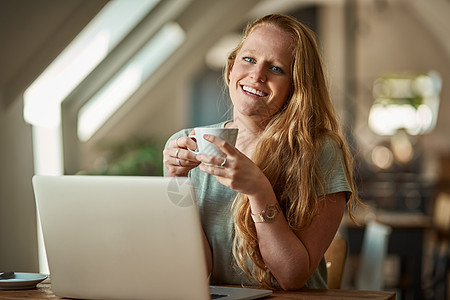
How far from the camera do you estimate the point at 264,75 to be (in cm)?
184

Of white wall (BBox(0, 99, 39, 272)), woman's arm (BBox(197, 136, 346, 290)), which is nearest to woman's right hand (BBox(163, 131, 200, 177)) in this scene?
woman's arm (BBox(197, 136, 346, 290))

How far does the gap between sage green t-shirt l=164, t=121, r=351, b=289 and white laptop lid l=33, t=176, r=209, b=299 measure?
38 centimetres

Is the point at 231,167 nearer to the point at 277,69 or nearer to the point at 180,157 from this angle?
the point at 180,157

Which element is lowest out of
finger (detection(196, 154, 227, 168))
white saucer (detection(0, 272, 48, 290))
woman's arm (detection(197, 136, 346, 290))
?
white saucer (detection(0, 272, 48, 290))

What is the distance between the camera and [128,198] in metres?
1.49

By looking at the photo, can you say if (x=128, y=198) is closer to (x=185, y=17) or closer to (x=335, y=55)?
(x=185, y=17)

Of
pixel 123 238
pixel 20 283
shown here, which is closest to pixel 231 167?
pixel 123 238

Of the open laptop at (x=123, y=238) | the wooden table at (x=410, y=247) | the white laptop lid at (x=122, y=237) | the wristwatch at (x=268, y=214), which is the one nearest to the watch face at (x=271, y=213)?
the wristwatch at (x=268, y=214)

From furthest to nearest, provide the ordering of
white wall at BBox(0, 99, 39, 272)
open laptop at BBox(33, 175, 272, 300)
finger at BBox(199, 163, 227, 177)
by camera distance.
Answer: white wall at BBox(0, 99, 39, 272) < finger at BBox(199, 163, 227, 177) < open laptop at BBox(33, 175, 272, 300)

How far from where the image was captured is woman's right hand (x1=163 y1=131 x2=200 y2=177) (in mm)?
1685

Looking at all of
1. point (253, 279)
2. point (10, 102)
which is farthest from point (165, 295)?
point (10, 102)

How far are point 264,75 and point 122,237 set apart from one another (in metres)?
0.57

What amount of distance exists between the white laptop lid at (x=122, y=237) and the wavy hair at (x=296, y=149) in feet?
1.03

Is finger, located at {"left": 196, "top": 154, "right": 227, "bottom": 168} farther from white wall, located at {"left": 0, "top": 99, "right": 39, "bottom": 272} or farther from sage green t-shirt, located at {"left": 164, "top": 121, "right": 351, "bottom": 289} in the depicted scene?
white wall, located at {"left": 0, "top": 99, "right": 39, "bottom": 272}
